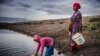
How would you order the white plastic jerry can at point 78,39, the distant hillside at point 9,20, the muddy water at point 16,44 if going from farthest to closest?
the distant hillside at point 9,20 < the muddy water at point 16,44 < the white plastic jerry can at point 78,39

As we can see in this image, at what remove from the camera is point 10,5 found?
460 centimetres

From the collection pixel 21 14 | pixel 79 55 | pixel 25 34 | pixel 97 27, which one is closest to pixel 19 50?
pixel 25 34

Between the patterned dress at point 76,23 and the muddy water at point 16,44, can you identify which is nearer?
the patterned dress at point 76,23

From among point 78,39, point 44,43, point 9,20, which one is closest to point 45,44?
point 44,43

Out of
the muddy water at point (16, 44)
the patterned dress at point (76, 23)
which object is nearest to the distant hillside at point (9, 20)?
the muddy water at point (16, 44)

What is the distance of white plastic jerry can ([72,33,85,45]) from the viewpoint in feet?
13.9

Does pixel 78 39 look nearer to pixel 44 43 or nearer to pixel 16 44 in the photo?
pixel 44 43

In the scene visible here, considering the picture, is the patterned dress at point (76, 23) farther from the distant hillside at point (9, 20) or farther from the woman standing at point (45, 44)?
the distant hillside at point (9, 20)

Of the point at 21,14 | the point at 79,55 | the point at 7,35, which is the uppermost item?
the point at 21,14

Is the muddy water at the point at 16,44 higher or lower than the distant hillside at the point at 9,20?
lower

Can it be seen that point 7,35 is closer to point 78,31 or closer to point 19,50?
point 19,50

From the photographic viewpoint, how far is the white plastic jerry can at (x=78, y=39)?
4250 mm

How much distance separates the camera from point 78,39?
13.9ft

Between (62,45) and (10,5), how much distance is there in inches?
39.3
